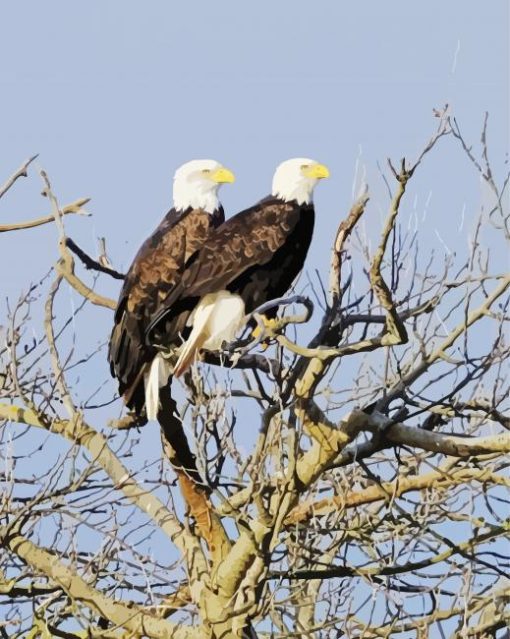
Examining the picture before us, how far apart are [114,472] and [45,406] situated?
59 cm

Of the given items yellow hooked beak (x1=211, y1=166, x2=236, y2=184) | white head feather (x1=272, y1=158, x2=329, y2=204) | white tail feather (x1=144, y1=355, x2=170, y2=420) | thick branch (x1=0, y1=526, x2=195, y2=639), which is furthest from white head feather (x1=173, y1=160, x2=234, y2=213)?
thick branch (x1=0, y1=526, x2=195, y2=639)

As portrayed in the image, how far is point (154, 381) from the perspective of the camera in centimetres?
705

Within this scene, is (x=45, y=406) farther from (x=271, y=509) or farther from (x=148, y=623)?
(x=271, y=509)

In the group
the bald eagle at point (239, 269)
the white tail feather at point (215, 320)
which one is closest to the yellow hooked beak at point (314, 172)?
the bald eagle at point (239, 269)

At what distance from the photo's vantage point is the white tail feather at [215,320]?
24.4 ft

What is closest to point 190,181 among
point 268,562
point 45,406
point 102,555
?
point 45,406

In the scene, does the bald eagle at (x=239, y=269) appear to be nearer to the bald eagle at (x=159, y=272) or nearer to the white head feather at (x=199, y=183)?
the bald eagle at (x=159, y=272)

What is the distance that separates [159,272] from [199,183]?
3.36 ft

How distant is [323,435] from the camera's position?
6156 millimetres

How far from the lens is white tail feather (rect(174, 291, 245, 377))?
7.44 metres

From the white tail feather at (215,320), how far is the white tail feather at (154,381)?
172 millimetres

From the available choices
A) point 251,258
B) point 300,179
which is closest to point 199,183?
point 300,179

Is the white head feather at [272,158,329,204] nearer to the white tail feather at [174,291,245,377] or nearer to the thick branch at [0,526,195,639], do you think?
the white tail feather at [174,291,245,377]

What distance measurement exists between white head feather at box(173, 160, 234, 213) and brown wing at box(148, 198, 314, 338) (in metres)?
0.38
